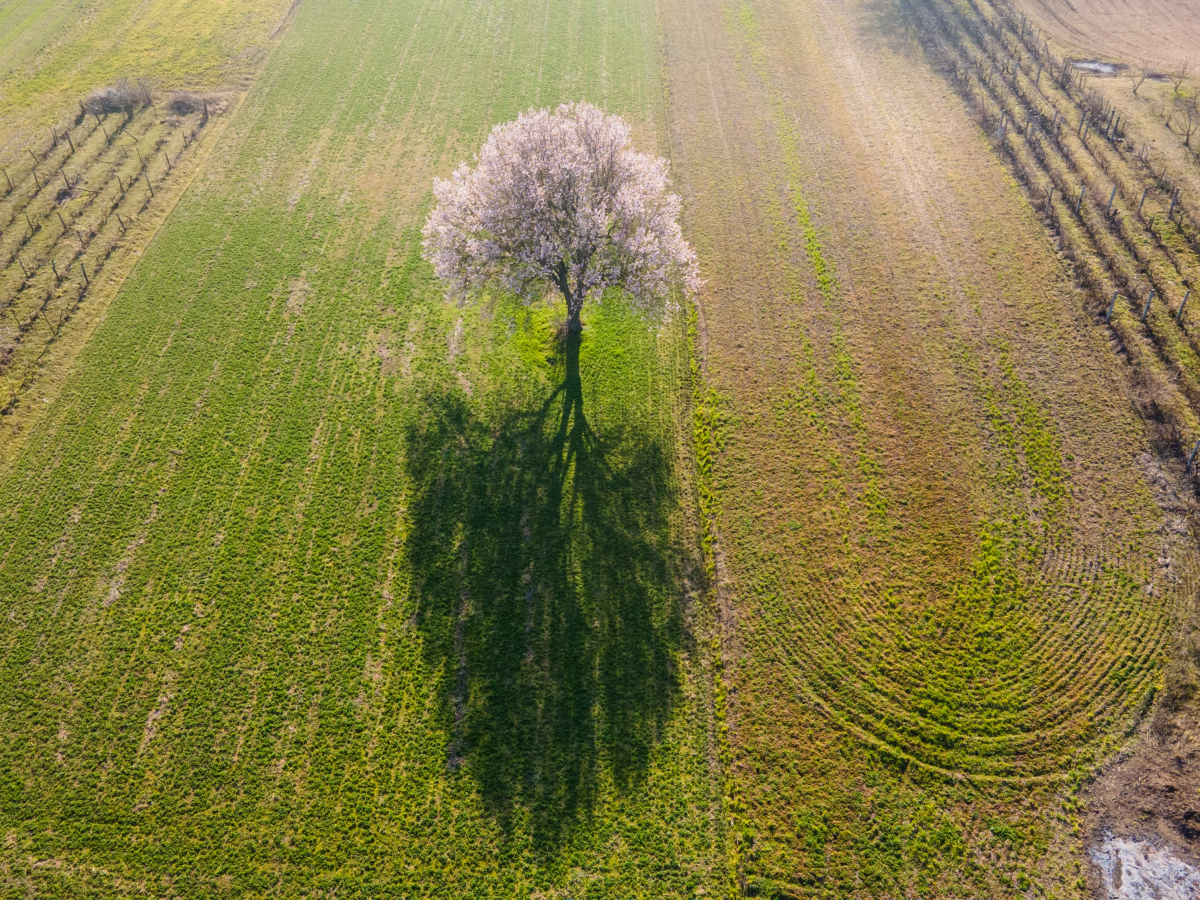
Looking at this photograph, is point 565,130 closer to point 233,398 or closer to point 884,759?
point 233,398

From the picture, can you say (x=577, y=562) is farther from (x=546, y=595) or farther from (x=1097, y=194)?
(x=1097, y=194)

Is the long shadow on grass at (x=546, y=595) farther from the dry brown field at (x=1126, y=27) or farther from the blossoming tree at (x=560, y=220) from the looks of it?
the dry brown field at (x=1126, y=27)

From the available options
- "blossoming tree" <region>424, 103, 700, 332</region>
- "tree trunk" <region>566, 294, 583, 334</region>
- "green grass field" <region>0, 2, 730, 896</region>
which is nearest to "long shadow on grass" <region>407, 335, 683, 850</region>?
"green grass field" <region>0, 2, 730, 896</region>

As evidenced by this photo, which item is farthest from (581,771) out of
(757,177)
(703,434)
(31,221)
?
(31,221)

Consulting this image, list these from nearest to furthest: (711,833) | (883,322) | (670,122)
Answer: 1. (711,833)
2. (883,322)
3. (670,122)

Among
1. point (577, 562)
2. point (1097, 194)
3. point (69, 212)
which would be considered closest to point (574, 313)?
point (577, 562)

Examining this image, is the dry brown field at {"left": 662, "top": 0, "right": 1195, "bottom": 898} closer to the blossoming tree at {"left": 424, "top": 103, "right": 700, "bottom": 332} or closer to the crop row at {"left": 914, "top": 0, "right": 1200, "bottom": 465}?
the crop row at {"left": 914, "top": 0, "right": 1200, "bottom": 465}
